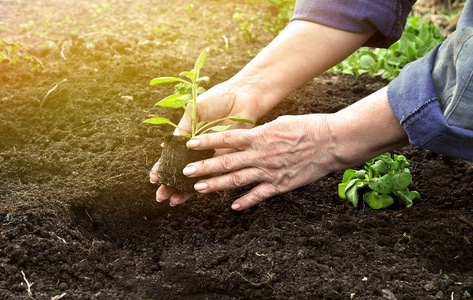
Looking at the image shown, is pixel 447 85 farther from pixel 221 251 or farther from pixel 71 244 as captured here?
pixel 71 244

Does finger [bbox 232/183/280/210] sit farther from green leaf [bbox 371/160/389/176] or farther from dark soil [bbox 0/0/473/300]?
green leaf [bbox 371/160/389/176]

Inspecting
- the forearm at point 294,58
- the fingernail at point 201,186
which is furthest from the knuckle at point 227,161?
the forearm at point 294,58

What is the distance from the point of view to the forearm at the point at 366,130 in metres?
1.72

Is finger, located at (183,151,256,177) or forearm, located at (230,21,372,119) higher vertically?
forearm, located at (230,21,372,119)

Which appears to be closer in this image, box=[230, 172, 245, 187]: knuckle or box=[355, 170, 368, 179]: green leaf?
box=[230, 172, 245, 187]: knuckle

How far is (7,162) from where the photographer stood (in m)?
2.32

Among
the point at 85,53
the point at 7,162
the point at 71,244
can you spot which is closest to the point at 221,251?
the point at 71,244

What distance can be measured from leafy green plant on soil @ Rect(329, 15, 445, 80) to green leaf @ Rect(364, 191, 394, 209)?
1.52 m

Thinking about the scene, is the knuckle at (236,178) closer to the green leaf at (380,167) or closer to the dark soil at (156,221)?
the dark soil at (156,221)

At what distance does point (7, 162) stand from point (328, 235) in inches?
66.2

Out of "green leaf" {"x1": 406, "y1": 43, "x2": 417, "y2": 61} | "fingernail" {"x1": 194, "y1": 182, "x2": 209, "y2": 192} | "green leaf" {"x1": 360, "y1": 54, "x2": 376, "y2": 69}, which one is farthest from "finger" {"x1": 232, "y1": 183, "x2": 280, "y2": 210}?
"green leaf" {"x1": 406, "y1": 43, "x2": 417, "y2": 61}

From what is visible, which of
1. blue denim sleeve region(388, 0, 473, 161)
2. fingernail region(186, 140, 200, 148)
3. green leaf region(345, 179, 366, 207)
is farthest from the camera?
green leaf region(345, 179, 366, 207)

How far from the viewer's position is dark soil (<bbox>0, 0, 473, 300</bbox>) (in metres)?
1.68

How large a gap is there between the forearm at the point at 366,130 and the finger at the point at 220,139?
0.37m
